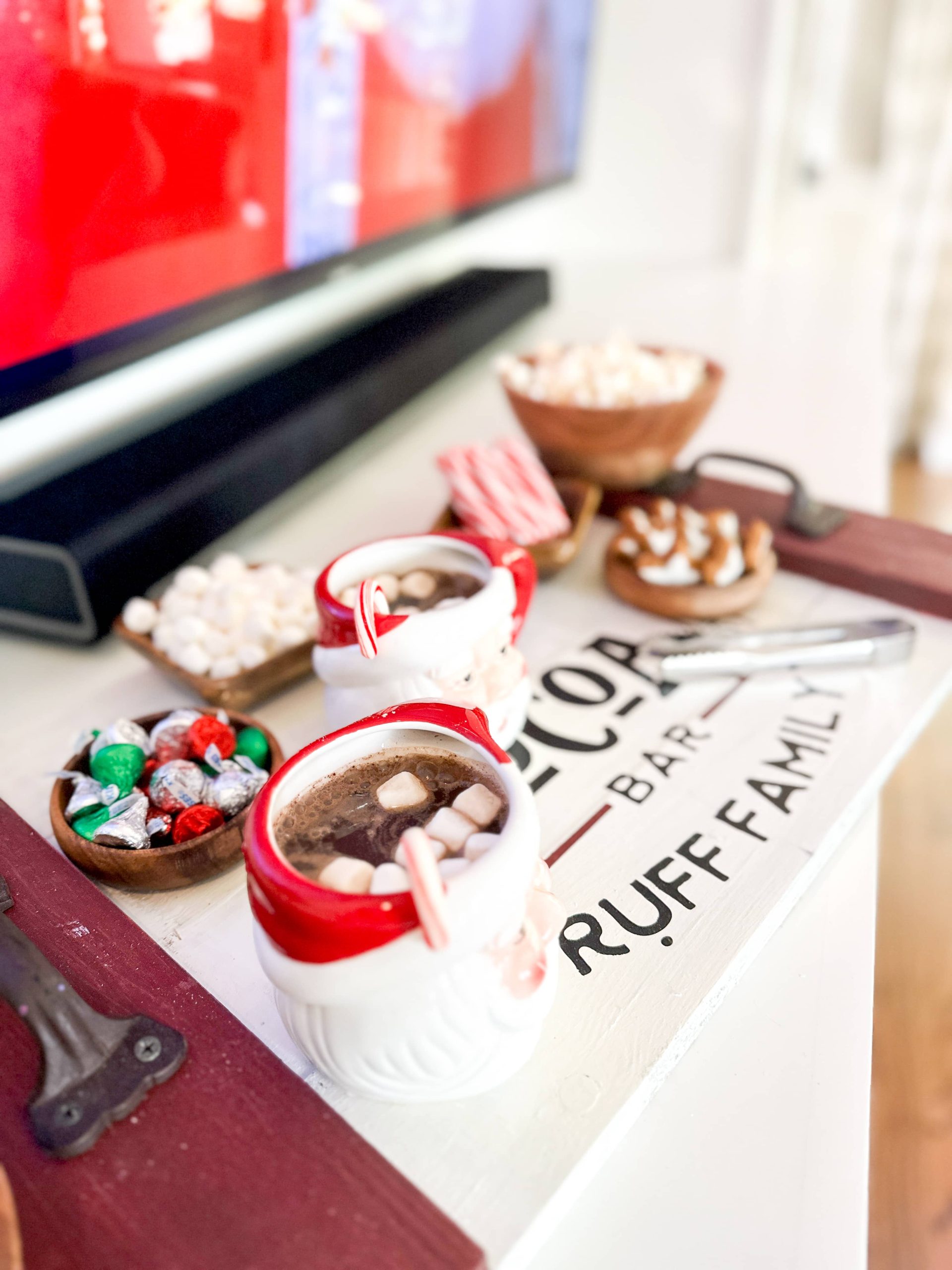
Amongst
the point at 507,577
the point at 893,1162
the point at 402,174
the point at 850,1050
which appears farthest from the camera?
the point at 402,174

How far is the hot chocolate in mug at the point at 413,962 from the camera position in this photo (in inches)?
16.0

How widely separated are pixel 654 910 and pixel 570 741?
180 millimetres

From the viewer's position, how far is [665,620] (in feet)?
2.92

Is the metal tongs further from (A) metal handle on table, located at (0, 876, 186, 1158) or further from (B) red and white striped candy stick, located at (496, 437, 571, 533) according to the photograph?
(A) metal handle on table, located at (0, 876, 186, 1158)

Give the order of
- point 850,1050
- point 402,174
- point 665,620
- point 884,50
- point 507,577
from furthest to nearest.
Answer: point 884,50 < point 402,174 < point 665,620 < point 507,577 < point 850,1050

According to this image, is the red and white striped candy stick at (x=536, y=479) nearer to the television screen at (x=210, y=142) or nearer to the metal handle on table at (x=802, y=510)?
the metal handle on table at (x=802, y=510)

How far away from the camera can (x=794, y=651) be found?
796 mm

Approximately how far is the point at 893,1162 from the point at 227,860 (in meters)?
0.92

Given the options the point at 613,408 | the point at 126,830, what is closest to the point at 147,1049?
the point at 126,830

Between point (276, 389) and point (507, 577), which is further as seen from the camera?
point (276, 389)

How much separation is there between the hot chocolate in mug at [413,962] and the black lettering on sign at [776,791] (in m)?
0.26

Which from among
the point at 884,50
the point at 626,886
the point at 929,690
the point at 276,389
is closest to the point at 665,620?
the point at 929,690

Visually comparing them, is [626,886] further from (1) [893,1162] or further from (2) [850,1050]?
(1) [893,1162]

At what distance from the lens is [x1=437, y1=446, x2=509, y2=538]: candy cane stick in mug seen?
2.91 ft
